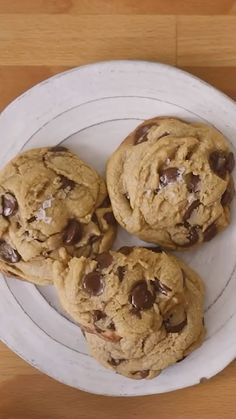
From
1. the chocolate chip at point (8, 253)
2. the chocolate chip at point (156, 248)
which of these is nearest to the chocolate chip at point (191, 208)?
the chocolate chip at point (156, 248)

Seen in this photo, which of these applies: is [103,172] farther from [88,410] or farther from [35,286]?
[88,410]

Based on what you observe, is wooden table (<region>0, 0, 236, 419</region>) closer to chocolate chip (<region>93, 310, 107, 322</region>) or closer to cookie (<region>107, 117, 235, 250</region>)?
cookie (<region>107, 117, 235, 250</region>)

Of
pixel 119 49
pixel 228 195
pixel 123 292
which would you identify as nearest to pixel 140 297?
pixel 123 292

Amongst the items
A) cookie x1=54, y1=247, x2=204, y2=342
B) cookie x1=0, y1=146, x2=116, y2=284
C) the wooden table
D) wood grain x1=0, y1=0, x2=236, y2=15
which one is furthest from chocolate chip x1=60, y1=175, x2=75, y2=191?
wood grain x1=0, y1=0, x2=236, y2=15

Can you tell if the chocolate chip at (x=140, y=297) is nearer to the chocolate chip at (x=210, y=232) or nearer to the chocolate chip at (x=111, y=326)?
the chocolate chip at (x=111, y=326)

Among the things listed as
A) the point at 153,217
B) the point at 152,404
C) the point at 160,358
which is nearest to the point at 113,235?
the point at 153,217

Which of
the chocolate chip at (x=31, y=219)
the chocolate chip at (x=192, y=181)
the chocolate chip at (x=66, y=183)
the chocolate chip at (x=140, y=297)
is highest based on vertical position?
the chocolate chip at (x=192, y=181)
